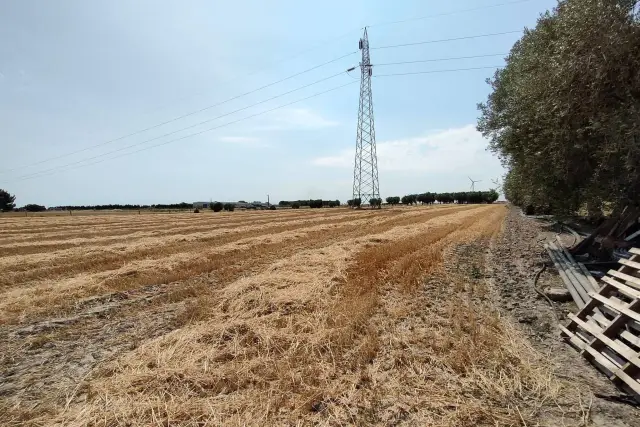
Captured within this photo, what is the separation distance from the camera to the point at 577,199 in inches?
553

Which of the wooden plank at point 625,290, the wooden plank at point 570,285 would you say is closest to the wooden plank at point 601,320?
the wooden plank at point 625,290

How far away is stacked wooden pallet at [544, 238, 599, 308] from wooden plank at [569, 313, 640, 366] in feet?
6.19

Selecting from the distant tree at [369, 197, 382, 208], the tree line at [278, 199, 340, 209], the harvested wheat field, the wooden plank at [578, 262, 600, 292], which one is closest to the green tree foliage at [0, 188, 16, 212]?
the tree line at [278, 199, 340, 209]

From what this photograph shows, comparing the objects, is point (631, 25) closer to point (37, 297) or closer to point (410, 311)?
point (410, 311)

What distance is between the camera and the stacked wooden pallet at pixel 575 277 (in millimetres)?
7961

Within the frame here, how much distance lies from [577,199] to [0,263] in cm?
2270

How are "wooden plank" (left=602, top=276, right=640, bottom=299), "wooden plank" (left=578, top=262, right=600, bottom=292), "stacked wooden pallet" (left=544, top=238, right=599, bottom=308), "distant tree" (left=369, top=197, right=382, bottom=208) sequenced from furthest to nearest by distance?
"distant tree" (left=369, top=197, right=382, bottom=208) < "wooden plank" (left=578, top=262, right=600, bottom=292) < "stacked wooden pallet" (left=544, top=238, right=599, bottom=308) < "wooden plank" (left=602, top=276, right=640, bottom=299)

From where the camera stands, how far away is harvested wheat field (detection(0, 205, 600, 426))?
13.2 feet

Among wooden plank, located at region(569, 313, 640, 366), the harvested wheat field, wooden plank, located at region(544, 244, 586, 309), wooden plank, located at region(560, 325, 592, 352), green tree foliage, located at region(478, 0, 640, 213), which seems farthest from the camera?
green tree foliage, located at region(478, 0, 640, 213)

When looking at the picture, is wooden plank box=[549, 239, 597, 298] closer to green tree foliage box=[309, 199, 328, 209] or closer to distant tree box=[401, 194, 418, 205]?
green tree foliage box=[309, 199, 328, 209]

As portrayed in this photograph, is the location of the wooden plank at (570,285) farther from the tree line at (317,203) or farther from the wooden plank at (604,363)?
the tree line at (317,203)

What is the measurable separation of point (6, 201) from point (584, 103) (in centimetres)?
13074

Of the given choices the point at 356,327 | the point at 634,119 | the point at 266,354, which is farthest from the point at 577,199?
the point at 266,354

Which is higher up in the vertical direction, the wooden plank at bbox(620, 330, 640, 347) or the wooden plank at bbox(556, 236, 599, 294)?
the wooden plank at bbox(620, 330, 640, 347)
